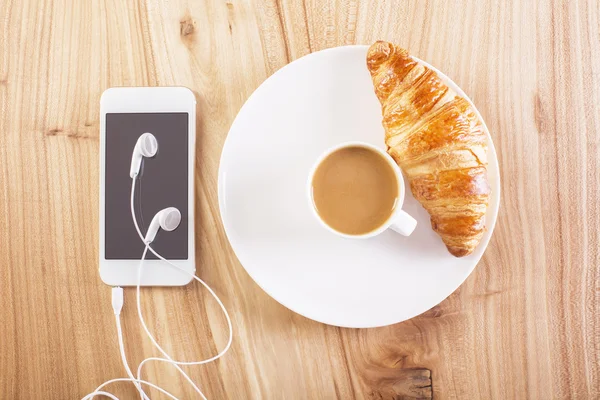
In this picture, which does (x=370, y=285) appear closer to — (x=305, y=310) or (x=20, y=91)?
(x=305, y=310)

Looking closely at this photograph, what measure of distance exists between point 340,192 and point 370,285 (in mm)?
203

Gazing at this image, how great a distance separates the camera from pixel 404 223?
770mm

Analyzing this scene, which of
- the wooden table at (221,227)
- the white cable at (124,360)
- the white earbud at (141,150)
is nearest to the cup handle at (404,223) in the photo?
the wooden table at (221,227)

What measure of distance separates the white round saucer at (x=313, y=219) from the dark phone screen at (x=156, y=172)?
13 centimetres

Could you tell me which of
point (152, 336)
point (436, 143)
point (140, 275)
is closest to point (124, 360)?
point (152, 336)

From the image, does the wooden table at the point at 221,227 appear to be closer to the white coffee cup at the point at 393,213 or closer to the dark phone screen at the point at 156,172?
the dark phone screen at the point at 156,172

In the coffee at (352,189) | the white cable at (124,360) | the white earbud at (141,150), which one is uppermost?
the white earbud at (141,150)

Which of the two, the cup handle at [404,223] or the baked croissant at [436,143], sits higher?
the baked croissant at [436,143]

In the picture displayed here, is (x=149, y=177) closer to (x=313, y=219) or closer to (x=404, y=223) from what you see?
(x=313, y=219)

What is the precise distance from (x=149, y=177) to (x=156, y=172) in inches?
0.7

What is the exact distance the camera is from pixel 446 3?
932mm

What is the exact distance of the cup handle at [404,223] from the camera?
0.77 metres

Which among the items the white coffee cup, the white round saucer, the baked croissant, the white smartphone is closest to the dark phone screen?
the white smartphone

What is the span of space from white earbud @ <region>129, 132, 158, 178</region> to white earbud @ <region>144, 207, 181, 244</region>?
101 millimetres
